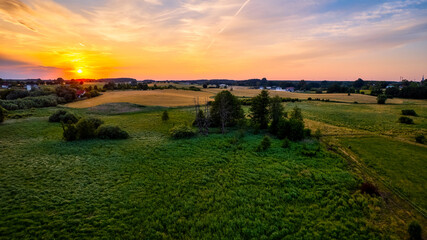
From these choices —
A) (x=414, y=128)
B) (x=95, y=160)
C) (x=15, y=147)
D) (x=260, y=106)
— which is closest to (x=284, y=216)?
(x=95, y=160)

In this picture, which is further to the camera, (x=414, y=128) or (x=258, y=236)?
(x=414, y=128)

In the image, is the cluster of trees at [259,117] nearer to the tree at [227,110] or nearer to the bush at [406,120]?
the tree at [227,110]

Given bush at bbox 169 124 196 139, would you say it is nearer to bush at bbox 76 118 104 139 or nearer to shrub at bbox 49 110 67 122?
bush at bbox 76 118 104 139

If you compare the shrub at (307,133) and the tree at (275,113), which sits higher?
the tree at (275,113)

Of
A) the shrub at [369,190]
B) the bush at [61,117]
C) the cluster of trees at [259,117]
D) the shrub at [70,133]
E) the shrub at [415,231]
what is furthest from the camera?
the bush at [61,117]

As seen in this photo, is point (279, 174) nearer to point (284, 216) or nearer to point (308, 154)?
point (284, 216)

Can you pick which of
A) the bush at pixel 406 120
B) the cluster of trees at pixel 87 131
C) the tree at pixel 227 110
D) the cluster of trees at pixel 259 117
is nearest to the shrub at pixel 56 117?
the cluster of trees at pixel 87 131
